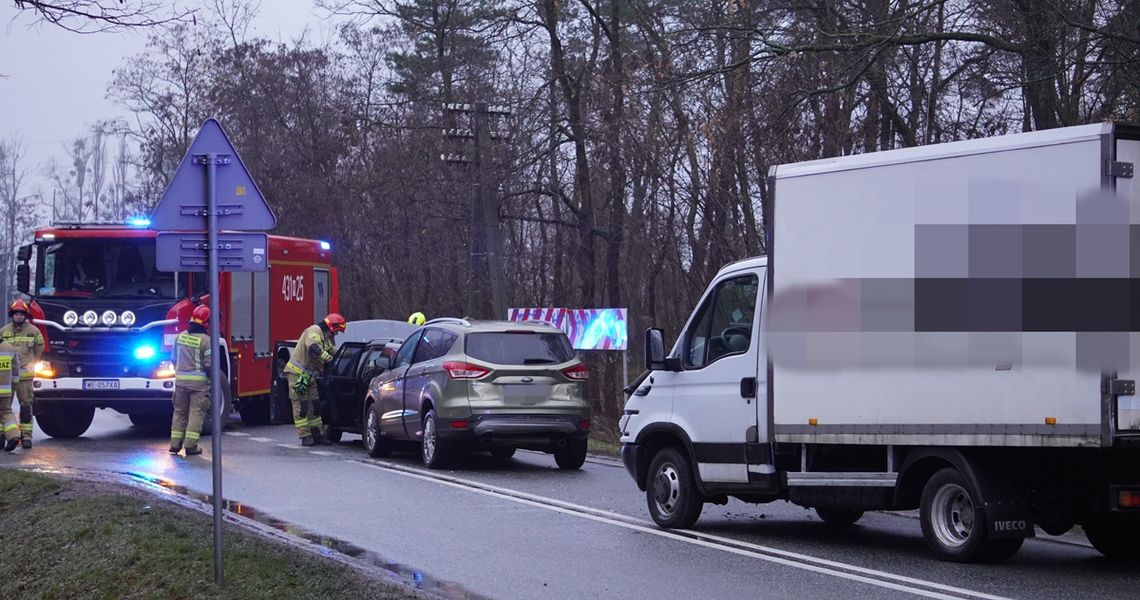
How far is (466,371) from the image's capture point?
15.7 m

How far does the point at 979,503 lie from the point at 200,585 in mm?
4875

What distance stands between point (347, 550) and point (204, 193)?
10.3 feet

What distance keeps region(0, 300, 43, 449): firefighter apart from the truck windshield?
6.19 ft

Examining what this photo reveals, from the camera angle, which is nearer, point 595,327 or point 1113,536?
point 1113,536

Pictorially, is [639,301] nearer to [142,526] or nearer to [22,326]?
[22,326]

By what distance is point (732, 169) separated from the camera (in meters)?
22.3

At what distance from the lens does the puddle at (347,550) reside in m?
8.52

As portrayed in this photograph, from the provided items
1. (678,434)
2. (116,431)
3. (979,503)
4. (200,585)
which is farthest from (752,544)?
(116,431)

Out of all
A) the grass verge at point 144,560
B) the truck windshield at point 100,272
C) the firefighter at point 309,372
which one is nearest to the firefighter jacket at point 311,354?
the firefighter at point 309,372

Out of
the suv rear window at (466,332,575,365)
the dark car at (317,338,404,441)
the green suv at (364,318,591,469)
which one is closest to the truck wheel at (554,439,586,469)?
the green suv at (364,318,591,469)

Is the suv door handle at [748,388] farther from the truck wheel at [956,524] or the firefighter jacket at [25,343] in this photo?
the firefighter jacket at [25,343]

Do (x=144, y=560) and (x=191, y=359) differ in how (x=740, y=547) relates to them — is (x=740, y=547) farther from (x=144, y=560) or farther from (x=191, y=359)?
(x=191, y=359)

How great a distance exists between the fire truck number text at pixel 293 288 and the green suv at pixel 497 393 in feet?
27.4

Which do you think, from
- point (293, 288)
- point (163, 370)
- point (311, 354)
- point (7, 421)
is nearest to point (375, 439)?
point (311, 354)
